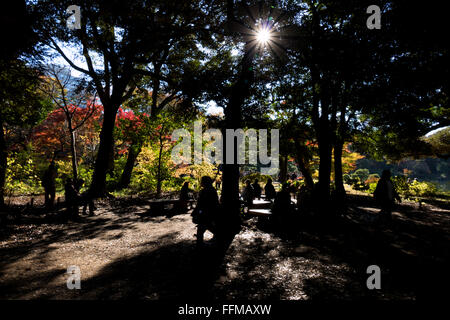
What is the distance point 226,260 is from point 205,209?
1.24m

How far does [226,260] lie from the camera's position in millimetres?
5168

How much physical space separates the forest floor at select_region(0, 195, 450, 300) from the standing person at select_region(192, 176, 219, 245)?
0.65 m

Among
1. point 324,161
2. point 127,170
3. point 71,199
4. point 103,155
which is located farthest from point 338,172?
point 127,170

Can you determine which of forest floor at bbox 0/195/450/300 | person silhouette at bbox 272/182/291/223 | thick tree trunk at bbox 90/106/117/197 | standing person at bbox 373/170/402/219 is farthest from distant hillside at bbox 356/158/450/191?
thick tree trunk at bbox 90/106/117/197

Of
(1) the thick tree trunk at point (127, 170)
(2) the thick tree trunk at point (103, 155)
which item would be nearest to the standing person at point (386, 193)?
(2) the thick tree trunk at point (103, 155)

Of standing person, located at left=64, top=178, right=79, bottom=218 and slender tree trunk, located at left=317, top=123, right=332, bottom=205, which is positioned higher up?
slender tree trunk, located at left=317, top=123, right=332, bottom=205

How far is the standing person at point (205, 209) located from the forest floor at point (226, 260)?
0.65 meters

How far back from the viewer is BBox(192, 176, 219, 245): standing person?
5480mm

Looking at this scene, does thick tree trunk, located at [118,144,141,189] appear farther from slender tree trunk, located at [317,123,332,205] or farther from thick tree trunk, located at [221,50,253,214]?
slender tree trunk, located at [317,123,332,205]

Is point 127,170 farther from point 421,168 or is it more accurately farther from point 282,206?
point 421,168
